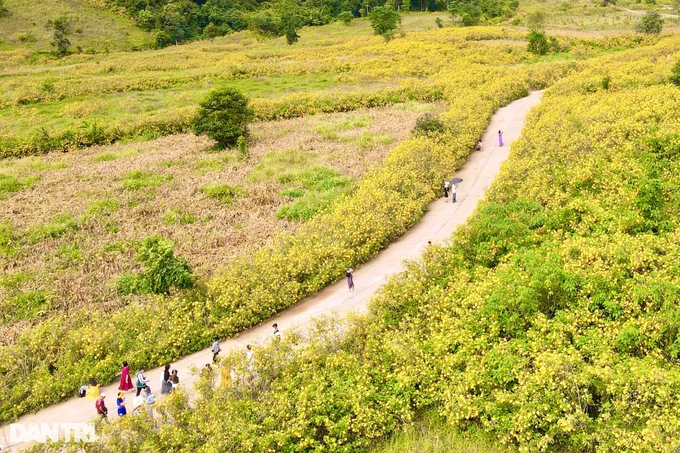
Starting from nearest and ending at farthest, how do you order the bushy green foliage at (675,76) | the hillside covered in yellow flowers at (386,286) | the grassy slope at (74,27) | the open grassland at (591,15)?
the hillside covered in yellow flowers at (386,286) → the bushy green foliage at (675,76) → the open grassland at (591,15) → the grassy slope at (74,27)

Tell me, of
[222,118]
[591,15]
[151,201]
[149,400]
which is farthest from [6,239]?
[591,15]

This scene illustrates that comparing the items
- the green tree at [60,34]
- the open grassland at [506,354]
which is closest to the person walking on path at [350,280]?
the open grassland at [506,354]

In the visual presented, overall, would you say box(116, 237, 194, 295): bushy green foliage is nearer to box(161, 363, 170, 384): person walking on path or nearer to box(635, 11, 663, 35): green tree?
box(161, 363, 170, 384): person walking on path

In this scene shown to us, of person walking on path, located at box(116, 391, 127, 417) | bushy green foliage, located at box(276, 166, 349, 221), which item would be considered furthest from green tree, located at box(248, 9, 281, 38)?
person walking on path, located at box(116, 391, 127, 417)

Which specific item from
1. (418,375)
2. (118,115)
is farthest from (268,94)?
(418,375)

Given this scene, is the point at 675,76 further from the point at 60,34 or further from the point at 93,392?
the point at 60,34

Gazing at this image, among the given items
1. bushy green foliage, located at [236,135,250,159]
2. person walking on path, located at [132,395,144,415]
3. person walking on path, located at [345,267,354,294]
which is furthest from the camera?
bushy green foliage, located at [236,135,250,159]

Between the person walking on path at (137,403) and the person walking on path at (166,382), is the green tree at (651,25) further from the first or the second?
the person walking on path at (137,403)
